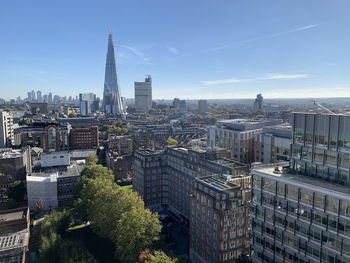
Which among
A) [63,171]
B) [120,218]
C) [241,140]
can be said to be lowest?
[120,218]

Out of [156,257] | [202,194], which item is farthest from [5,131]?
[156,257]

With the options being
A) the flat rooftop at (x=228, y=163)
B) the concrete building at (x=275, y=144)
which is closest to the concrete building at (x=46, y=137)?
the concrete building at (x=275, y=144)

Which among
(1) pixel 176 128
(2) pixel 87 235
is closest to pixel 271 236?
(2) pixel 87 235

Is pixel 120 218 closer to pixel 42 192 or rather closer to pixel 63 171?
pixel 42 192

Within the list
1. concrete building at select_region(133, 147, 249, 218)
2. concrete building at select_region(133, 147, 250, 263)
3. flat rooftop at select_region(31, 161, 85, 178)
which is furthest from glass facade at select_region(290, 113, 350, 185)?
flat rooftop at select_region(31, 161, 85, 178)

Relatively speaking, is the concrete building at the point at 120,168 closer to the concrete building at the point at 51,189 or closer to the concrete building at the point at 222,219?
Answer: the concrete building at the point at 51,189

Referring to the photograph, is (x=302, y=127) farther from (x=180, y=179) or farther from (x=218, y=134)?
(x=218, y=134)
